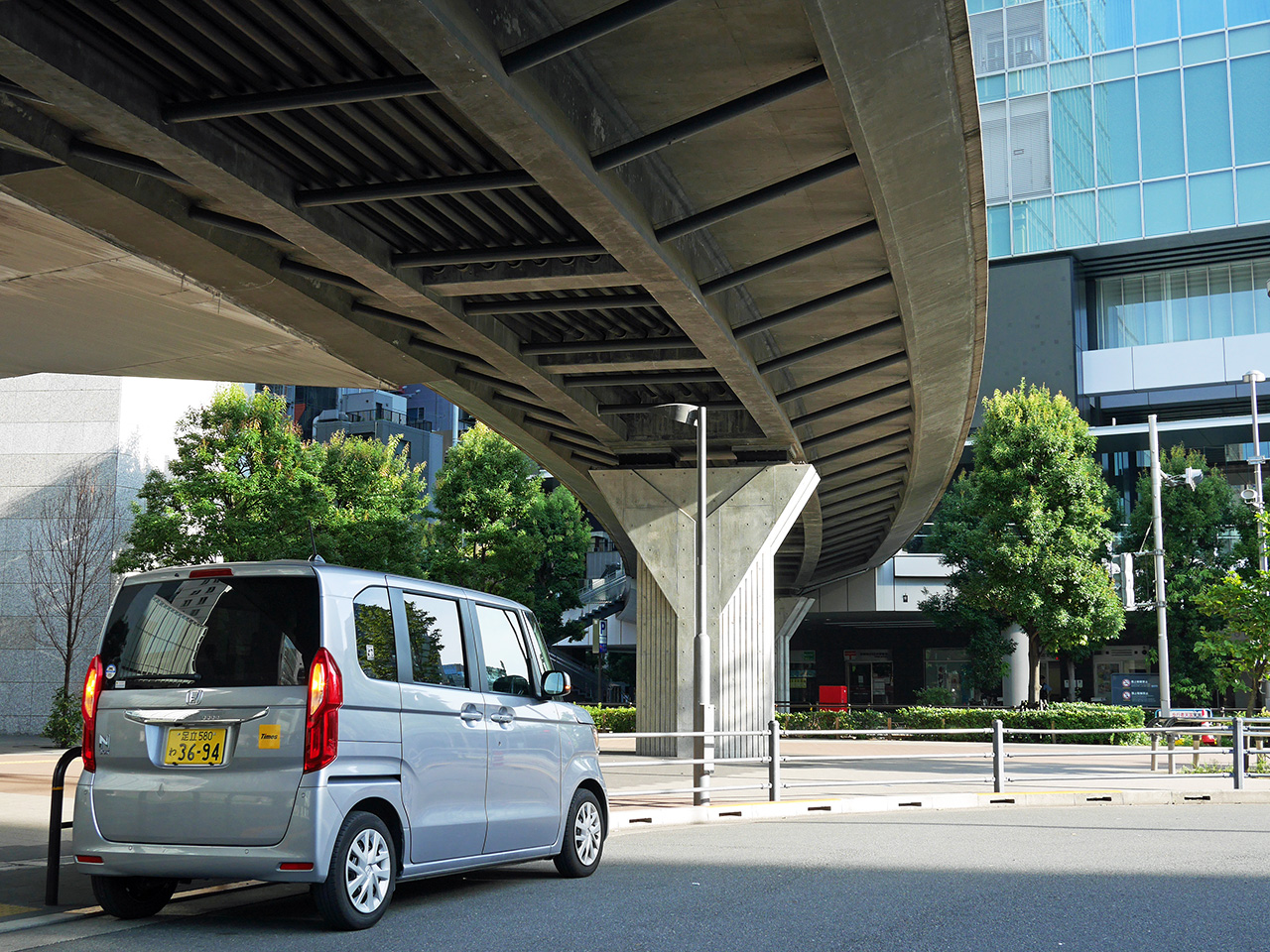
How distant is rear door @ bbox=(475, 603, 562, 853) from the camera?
7.66 meters

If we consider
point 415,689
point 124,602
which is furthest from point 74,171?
point 415,689

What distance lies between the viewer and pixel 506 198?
11.0 metres

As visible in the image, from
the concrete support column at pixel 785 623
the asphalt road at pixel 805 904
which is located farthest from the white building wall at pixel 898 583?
the asphalt road at pixel 805 904

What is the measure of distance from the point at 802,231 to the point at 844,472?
520 inches

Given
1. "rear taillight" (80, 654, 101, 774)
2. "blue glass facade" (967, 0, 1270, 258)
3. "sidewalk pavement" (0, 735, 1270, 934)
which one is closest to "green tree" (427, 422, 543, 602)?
"sidewalk pavement" (0, 735, 1270, 934)

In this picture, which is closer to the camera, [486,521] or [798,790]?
[798,790]

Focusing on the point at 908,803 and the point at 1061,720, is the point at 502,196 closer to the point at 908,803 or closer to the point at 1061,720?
the point at 908,803

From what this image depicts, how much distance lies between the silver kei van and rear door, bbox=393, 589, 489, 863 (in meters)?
0.01

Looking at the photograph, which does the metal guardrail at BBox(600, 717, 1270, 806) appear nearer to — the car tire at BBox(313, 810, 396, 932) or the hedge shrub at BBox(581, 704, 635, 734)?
the car tire at BBox(313, 810, 396, 932)

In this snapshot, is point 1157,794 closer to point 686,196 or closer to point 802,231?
point 802,231

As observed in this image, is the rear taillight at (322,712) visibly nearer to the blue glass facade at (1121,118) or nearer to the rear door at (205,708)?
Answer: the rear door at (205,708)

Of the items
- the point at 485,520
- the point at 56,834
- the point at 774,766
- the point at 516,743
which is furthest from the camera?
the point at 485,520

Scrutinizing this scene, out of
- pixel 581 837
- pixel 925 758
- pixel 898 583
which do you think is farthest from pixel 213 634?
pixel 898 583

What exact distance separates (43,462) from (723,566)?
59.5 ft
